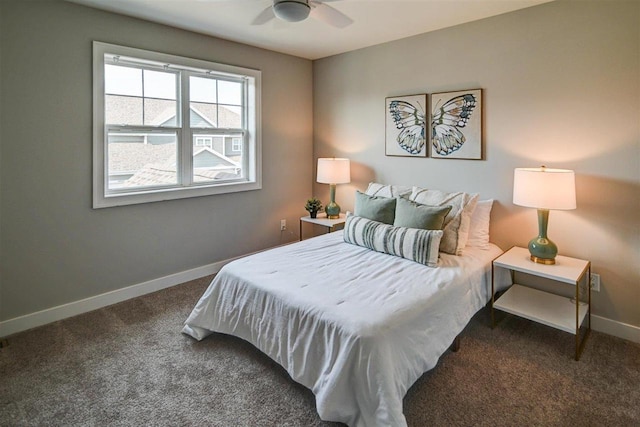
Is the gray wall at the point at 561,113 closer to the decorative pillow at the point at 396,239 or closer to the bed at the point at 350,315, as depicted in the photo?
the bed at the point at 350,315

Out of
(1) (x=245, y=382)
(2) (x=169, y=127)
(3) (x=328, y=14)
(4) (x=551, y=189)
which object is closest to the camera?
(1) (x=245, y=382)

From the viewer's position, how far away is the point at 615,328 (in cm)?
261

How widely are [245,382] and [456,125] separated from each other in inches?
106

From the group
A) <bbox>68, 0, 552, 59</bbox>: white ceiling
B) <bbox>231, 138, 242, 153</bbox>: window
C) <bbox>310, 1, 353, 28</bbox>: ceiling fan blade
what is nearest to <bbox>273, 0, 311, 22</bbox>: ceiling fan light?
<bbox>310, 1, 353, 28</bbox>: ceiling fan blade

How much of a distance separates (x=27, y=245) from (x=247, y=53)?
8.74 ft

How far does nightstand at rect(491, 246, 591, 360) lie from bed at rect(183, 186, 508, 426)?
145mm

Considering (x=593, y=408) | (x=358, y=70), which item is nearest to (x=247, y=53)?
(x=358, y=70)

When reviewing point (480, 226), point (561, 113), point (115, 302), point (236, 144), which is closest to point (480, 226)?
point (480, 226)

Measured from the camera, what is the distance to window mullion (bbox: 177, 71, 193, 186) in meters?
3.43

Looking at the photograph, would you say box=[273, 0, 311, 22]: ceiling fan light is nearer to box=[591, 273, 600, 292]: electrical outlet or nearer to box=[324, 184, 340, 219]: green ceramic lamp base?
box=[324, 184, 340, 219]: green ceramic lamp base

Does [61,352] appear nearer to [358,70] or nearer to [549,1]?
[358,70]

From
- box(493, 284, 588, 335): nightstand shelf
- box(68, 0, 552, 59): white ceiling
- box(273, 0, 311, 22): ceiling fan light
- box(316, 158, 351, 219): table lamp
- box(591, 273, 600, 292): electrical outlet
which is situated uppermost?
box(68, 0, 552, 59): white ceiling

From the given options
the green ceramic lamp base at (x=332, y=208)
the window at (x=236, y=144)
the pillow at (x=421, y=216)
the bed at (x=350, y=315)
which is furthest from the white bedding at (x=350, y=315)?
the window at (x=236, y=144)

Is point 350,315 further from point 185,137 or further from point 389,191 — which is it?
point 185,137
